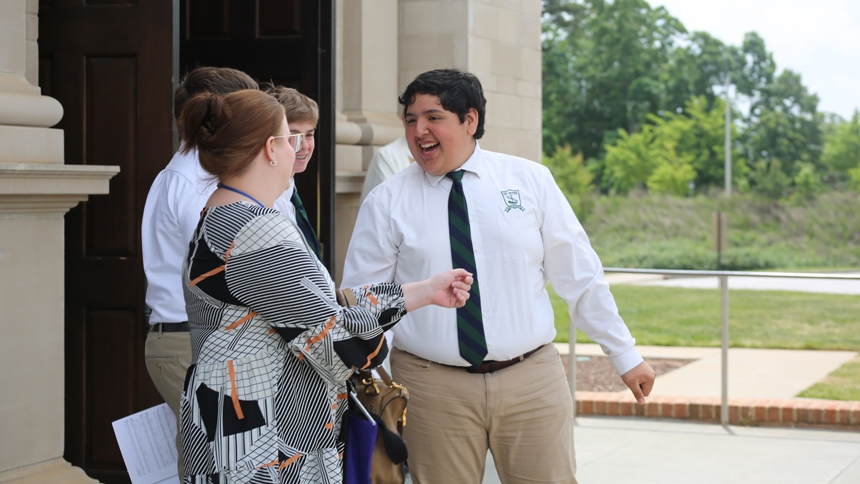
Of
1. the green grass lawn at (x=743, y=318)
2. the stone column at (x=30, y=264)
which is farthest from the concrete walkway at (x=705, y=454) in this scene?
the green grass lawn at (x=743, y=318)

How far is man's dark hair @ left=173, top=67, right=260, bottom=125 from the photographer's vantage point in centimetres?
309

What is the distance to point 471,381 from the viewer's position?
9.93 ft

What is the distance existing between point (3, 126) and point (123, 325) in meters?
1.27

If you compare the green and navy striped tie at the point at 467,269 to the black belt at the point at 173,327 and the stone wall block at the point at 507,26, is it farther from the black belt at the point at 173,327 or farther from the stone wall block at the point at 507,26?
the stone wall block at the point at 507,26

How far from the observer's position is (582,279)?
10.3ft

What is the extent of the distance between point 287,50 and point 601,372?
→ 5.84 meters

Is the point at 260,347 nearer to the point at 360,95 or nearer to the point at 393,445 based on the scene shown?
the point at 393,445

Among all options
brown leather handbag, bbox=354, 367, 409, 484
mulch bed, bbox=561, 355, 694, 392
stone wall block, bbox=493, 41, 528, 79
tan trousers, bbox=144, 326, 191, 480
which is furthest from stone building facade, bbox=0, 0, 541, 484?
mulch bed, bbox=561, 355, 694, 392

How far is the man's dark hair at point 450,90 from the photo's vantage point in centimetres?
312

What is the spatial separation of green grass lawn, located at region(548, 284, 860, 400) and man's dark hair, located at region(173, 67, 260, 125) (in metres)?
6.77

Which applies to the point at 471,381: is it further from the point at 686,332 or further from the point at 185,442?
the point at 686,332

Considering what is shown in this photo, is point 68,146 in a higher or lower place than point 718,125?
lower

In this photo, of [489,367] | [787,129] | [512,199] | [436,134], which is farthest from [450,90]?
[787,129]

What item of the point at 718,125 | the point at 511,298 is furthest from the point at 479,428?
the point at 718,125
